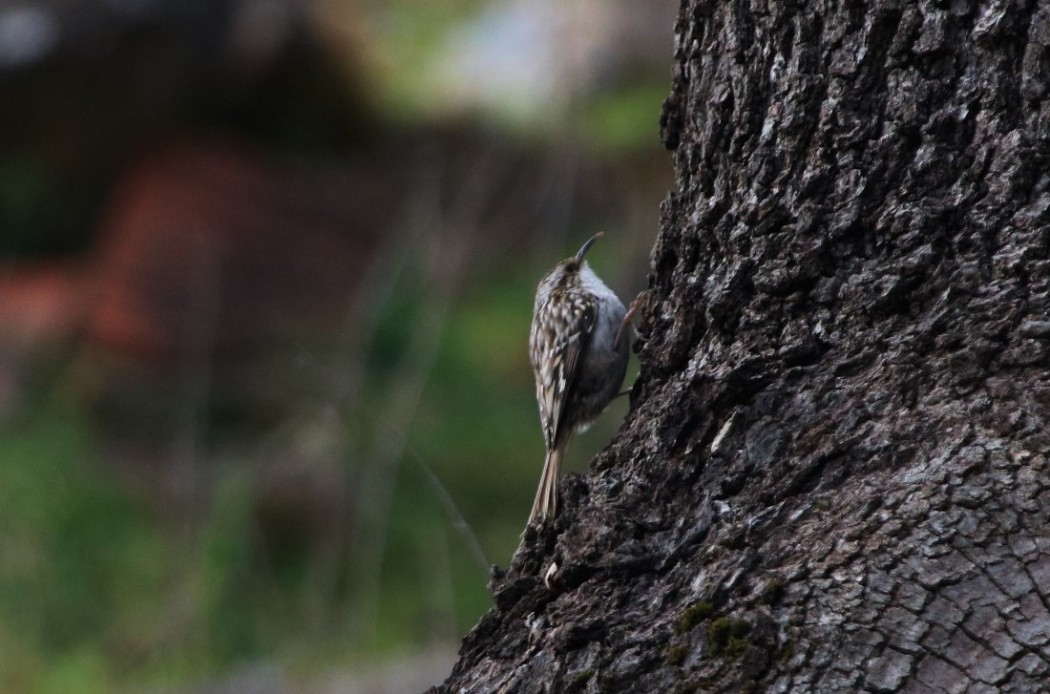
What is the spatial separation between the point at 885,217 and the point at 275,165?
24.2 ft

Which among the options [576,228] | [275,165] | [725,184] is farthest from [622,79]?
[725,184]

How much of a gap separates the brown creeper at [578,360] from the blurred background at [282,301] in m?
0.68

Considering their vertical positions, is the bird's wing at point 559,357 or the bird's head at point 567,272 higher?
the bird's head at point 567,272

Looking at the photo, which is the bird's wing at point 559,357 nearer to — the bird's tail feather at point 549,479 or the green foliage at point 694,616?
the bird's tail feather at point 549,479

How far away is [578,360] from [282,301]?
4382mm

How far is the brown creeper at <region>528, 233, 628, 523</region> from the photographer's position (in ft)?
12.4

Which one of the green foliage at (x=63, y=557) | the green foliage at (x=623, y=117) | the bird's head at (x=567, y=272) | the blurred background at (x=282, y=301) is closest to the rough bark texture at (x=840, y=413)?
the bird's head at (x=567, y=272)

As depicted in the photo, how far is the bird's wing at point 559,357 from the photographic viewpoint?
12.4ft

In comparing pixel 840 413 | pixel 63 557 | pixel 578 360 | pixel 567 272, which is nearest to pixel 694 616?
pixel 840 413

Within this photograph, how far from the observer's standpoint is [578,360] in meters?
3.83

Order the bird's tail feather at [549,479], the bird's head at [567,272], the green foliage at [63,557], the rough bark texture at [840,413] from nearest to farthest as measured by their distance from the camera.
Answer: the rough bark texture at [840,413] < the bird's tail feather at [549,479] < the bird's head at [567,272] < the green foliage at [63,557]

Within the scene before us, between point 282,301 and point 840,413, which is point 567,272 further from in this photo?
point 282,301

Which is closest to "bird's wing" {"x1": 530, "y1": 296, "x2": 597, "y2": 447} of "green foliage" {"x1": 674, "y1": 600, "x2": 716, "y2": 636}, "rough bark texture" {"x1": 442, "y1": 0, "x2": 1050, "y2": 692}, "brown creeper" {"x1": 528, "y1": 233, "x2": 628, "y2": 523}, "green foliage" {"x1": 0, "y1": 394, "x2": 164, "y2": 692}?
"brown creeper" {"x1": 528, "y1": 233, "x2": 628, "y2": 523}

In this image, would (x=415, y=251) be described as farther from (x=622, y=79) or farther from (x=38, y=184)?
(x=38, y=184)
